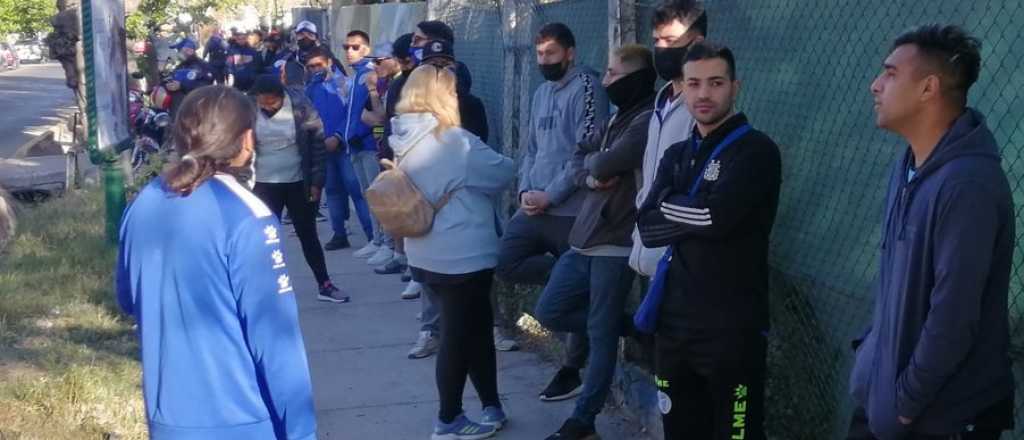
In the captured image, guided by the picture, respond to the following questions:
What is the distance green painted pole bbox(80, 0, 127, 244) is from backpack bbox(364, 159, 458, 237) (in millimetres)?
4636

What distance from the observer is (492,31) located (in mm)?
8727

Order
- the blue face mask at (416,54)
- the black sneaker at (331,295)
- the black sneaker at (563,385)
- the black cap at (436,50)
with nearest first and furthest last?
the black sneaker at (563,385) → the black cap at (436,50) → the blue face mask at (416,54) → the black sneaker at (331,295)

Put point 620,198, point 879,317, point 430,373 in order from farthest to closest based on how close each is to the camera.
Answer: point 430,373 → point 620,198 → point 879,317

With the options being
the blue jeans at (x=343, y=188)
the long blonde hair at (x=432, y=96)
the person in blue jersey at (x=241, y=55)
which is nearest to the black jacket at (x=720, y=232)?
the long blonde hair at (x=432, y=96)

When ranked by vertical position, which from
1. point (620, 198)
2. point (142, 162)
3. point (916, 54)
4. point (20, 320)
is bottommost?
point (142, 162)

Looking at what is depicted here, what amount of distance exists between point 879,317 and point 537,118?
117 inches

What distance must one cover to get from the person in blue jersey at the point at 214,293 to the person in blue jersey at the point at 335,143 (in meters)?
6.73

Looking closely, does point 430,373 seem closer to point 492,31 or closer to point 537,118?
point 537,118

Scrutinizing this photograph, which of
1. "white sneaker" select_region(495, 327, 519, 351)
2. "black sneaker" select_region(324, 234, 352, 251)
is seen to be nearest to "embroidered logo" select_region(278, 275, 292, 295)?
"white sneaker" select_region(495, 327, 519, 351)

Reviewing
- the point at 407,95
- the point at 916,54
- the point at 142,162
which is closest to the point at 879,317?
the point at 916,54

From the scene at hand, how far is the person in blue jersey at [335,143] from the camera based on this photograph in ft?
32.8

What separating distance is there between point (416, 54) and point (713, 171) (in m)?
3.89

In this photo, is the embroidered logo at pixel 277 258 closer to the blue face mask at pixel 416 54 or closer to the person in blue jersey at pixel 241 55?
the blue face mask at pixel 416 54

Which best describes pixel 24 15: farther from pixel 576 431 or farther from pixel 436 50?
pixel 576 431
